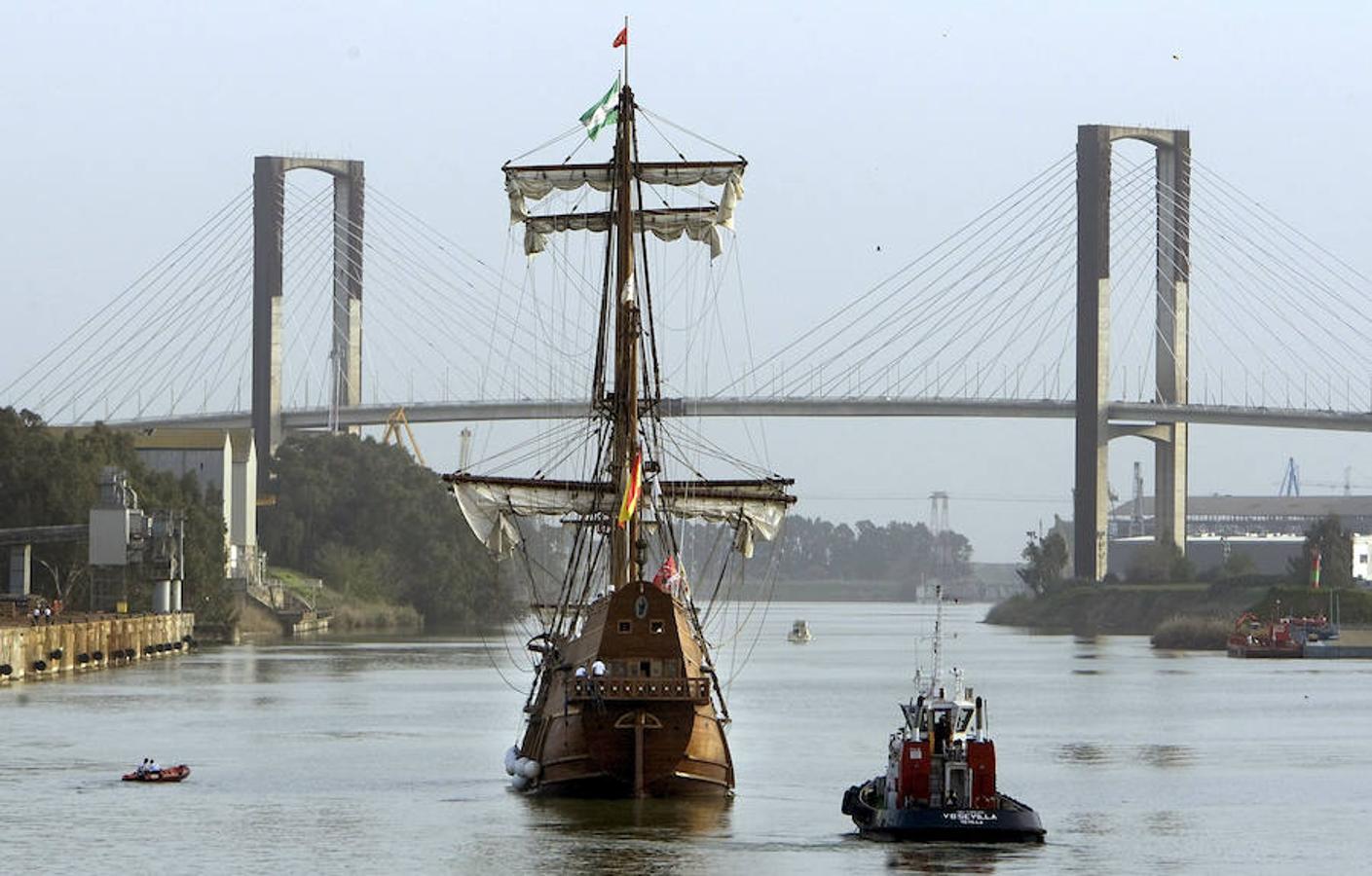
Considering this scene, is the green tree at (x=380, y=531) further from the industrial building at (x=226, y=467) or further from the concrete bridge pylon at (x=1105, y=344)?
the concrete bridge pylon at (x=1105, y=344)

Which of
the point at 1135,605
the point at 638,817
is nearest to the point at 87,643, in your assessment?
the point at 638,817

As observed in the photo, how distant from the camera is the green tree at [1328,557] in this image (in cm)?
14038

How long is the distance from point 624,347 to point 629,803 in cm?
935

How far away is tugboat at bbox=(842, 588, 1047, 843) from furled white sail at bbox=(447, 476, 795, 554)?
14006 mm

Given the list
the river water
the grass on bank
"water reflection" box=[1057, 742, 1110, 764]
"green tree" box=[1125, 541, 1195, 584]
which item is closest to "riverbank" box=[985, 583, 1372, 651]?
"green tree" box=[1125, 541, 1195, 584]

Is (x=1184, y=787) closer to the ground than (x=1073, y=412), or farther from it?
closer to the ground

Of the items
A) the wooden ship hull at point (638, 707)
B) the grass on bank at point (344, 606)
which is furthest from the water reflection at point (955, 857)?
the grass on bank at point (344, 606)

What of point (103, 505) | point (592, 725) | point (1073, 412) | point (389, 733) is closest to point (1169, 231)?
point (1073, 412)

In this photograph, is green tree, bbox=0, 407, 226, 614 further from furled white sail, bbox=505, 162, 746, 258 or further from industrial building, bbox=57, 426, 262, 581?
furled white sail, bbox=505, 162, 746, 258

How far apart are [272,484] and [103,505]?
4513 centimetres

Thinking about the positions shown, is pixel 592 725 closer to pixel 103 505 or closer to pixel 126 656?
pixel 126 656

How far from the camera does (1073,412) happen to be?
146875mm

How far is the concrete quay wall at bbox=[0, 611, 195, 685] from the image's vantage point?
84562 mm

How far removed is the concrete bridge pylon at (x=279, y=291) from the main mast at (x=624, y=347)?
3897 inches
